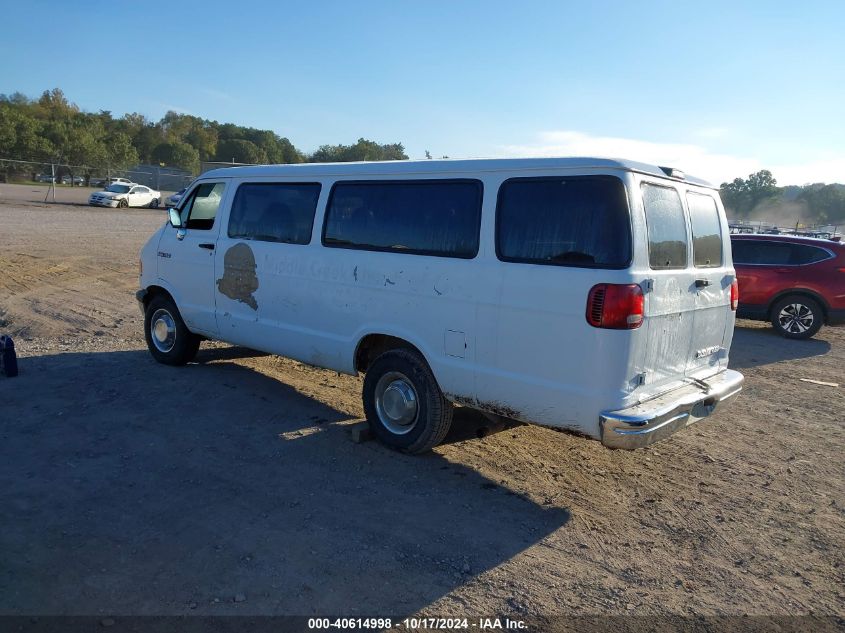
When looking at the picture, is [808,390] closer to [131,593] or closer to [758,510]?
[758,510]

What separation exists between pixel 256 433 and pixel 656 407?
3296mm

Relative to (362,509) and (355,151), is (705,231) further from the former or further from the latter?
(355,151)

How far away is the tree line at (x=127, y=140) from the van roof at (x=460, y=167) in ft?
114

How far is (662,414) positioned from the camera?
4.31m

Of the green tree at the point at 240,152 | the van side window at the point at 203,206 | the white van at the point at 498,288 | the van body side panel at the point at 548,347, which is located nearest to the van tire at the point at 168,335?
the van side window at the point at 203,206

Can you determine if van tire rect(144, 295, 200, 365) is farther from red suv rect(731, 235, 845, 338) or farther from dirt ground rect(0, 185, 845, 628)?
red suv rect(731, 235, 845, 338)

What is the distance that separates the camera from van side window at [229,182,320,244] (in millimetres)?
6125

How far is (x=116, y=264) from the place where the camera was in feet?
49.8

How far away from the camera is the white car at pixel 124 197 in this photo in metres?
36.8

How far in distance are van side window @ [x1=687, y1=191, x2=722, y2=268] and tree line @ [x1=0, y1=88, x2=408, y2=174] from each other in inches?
1416

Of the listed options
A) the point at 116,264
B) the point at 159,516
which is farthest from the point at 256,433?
the point at 116,264

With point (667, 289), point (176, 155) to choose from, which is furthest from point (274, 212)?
point (176, 155)

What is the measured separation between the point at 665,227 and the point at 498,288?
1200 millimetres

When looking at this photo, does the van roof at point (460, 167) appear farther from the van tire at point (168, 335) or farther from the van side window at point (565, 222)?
the van tire at point (168, 335)
